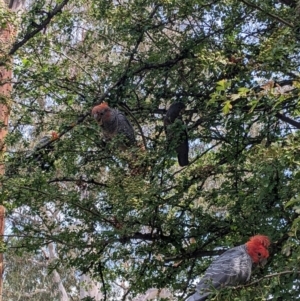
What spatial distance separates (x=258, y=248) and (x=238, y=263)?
127 mm

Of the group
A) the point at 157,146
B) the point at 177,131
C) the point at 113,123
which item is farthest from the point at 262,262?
the point at 113,123

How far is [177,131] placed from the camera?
3219 millimetres

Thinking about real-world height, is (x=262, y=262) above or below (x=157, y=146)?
below

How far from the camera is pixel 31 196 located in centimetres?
335

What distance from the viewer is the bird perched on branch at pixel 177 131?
321cm

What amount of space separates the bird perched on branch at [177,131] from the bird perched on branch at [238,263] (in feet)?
2.76

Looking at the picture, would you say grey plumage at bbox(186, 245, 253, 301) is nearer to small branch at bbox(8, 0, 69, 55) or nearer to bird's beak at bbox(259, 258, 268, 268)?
bird's beak at bbox(259, 258, 268, 268)

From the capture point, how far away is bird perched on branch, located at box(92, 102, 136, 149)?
341 centimetres

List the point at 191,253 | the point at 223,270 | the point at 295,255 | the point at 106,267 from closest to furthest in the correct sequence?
the point at 295,255 → the point at 223,270 → the point at 191,253 → the point at 106,267

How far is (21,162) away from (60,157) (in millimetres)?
332

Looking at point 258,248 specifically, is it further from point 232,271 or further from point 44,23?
point 44,23

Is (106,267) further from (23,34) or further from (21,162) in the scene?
(23,34)

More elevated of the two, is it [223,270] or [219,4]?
[219,4]

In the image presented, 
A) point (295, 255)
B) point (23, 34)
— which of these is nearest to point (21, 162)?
point (23, 34)
